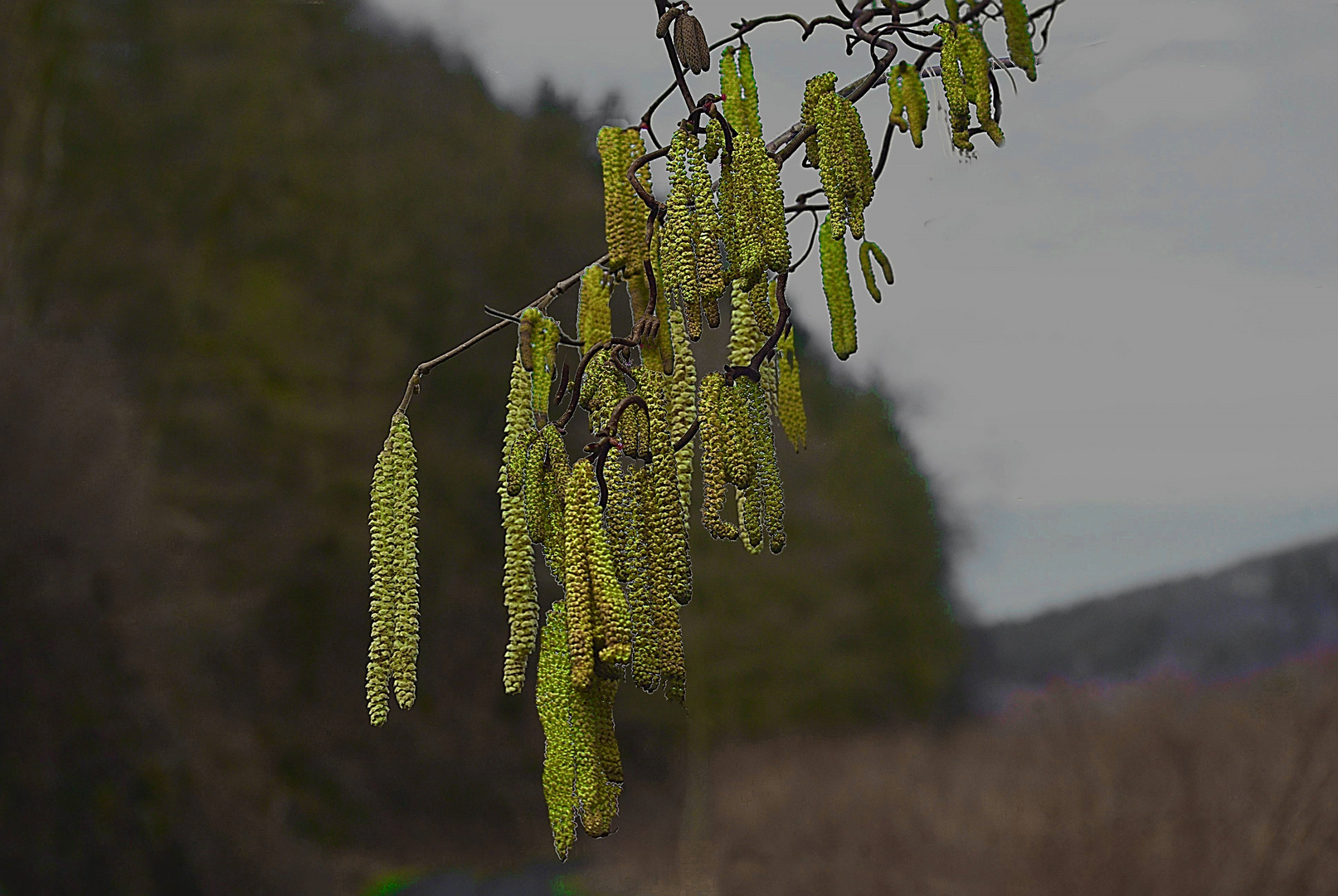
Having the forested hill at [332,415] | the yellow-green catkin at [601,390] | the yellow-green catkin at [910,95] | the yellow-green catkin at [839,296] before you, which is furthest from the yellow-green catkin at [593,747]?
the forested hill at [332,415]

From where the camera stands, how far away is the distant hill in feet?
7.97

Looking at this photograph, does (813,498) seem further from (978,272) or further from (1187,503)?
(1187,503)

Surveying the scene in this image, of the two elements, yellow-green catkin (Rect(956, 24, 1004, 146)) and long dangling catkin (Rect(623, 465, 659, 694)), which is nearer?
long dangling catkin (Rect(623, 465, 659, 694))

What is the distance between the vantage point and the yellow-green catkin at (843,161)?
503 mm

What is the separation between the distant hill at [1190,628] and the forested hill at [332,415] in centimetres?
40

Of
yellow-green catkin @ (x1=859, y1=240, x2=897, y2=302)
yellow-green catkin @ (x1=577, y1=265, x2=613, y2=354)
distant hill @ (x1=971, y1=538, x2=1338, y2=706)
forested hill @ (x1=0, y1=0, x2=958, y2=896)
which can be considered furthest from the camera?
forested hill @ (x1=0, y1=0, x2=958, y2=896)

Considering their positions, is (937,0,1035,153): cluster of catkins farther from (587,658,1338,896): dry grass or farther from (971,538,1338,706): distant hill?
(971,538,1338,706): distant hill

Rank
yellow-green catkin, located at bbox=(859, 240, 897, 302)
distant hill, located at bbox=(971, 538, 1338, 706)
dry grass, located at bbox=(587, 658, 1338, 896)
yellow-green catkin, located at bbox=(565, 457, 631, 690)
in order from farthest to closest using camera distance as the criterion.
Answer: distant hill, located at bbox=(971, 538, 1338, 706) < dry grass, located at bbox=(587, 658, 1338, 896) < yellow-green catkin, located at bbox=(859, 240, 897, 302) < yellow-green catkin, located at bbox=(565, 457, 631, 690)

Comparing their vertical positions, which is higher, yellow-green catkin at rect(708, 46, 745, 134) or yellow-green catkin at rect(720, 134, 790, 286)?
yellow-green catkin at rect(708, 46, 745, 134)

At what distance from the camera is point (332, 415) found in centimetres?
430

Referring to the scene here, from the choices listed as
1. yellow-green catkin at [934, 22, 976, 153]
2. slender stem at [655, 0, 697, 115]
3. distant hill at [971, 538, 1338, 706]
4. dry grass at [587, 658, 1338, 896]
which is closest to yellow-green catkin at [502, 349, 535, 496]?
slender stem at [655, 0, 697, 115]

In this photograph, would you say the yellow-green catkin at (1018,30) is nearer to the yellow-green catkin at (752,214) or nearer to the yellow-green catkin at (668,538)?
the yellow-green catkin at (752,214)

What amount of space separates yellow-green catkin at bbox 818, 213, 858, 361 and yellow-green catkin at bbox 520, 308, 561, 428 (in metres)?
0.15

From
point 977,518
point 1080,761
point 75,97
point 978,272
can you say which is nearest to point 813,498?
point 977,518
